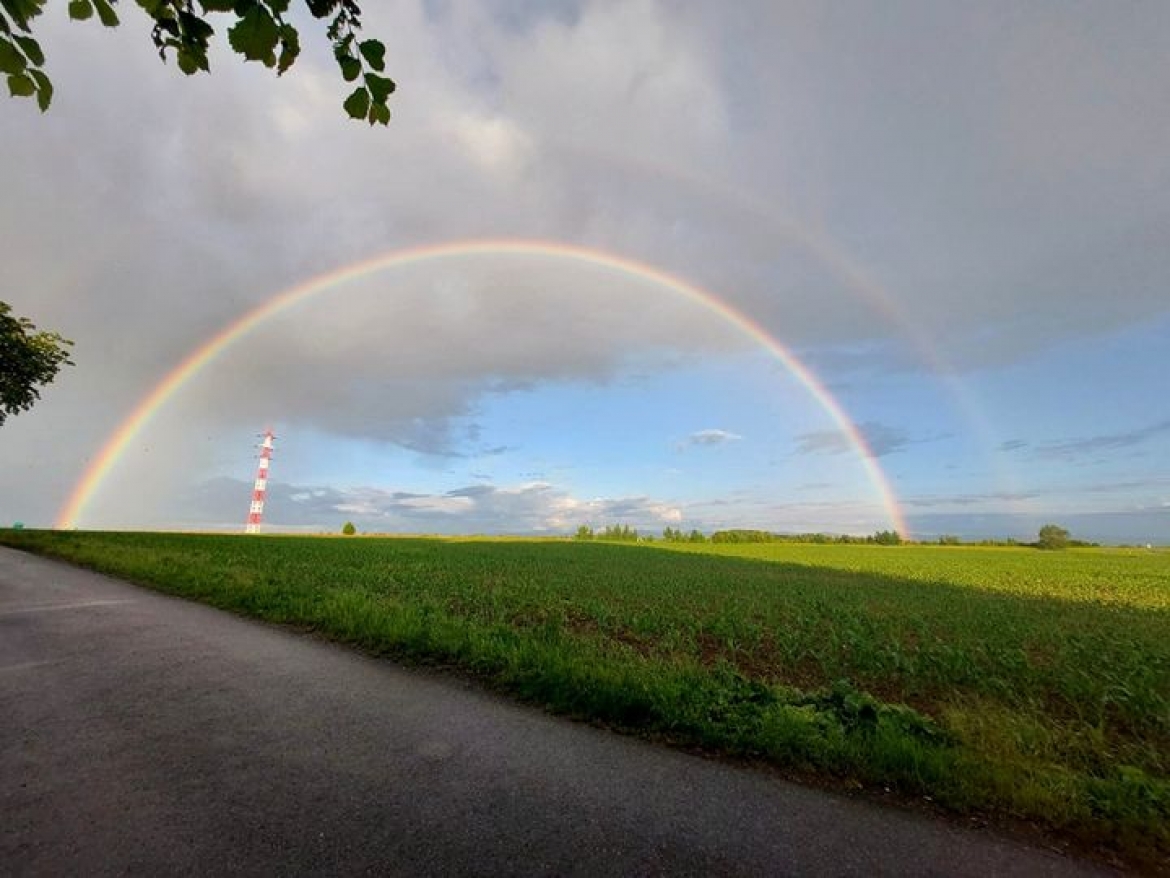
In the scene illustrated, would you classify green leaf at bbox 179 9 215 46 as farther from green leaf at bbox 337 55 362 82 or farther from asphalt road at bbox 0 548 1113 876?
asphalt road at bbox 0 548 1113 876

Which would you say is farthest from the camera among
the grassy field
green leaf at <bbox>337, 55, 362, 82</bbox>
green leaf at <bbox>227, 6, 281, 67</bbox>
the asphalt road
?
the grassy field

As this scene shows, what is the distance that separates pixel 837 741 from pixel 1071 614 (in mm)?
17343

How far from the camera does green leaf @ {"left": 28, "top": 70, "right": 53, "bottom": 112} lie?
1873 millimetres

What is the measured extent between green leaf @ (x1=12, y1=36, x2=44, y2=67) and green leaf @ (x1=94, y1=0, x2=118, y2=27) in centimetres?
23

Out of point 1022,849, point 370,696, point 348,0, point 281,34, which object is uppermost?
point 348,0

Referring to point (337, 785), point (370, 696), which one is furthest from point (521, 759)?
point (370, 696)

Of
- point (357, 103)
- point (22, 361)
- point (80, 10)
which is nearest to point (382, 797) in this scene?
point (357, 103)

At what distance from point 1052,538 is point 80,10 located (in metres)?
147

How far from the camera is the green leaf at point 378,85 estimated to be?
6.41ft

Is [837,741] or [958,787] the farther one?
[837,741]

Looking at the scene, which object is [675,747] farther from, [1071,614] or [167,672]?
[1071,614]

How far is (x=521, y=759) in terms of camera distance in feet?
14.7

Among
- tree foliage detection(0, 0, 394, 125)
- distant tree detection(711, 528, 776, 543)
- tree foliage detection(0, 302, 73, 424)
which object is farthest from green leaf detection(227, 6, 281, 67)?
distant tree detection(711, 528, 776, 543)

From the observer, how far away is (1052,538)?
4345 inches
